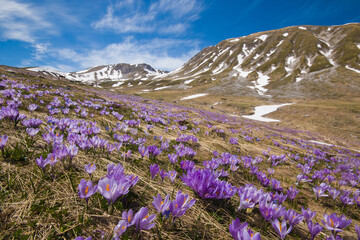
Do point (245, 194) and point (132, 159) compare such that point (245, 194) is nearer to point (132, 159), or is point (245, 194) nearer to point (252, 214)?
point (252, 214)

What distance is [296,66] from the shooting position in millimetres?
84125

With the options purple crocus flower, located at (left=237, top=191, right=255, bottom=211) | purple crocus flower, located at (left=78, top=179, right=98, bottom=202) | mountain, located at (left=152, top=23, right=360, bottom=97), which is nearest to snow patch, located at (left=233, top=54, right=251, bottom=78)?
mountain, located at (left=152, top=23, right=360, bottom=97)

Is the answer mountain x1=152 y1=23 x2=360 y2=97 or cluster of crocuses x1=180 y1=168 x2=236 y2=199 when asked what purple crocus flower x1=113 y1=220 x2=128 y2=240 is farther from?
mountain x1=152 y1=23 x2=360 y2=97

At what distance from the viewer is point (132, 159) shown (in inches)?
112

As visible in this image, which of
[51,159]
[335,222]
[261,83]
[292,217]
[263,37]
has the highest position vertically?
[263,37]

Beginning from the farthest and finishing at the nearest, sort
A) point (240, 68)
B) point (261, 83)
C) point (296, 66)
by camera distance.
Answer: point (240, 68) < point (296, 66) < point (261, 83)

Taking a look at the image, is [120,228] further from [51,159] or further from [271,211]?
[271,211]

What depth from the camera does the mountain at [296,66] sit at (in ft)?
190

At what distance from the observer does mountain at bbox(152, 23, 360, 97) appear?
57944 millimetres

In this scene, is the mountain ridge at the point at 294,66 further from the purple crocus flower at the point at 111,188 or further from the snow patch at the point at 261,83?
the purple crocus flower at the point at 111,188

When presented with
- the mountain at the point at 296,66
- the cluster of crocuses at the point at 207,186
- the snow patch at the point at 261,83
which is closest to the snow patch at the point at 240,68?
the mountain at the point at 296,66

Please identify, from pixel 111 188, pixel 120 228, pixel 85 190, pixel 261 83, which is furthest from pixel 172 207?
pixel 261 83

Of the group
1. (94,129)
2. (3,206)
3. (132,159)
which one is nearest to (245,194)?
(132,159)

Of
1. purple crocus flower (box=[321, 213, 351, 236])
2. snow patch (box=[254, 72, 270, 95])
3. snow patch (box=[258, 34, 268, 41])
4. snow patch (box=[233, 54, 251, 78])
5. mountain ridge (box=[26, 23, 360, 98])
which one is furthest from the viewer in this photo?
snow patch (box=[258, 34, 268, 41])
